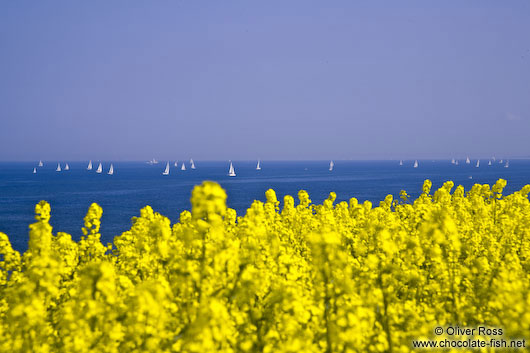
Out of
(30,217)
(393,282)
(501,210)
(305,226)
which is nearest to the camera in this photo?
(393,282)

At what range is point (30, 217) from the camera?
85875 mm

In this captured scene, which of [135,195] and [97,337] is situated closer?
[97,337]

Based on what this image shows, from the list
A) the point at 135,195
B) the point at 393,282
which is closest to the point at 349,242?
the point at 393,282

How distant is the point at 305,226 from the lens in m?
26.9

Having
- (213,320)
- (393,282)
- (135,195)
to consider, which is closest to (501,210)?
(393,282)

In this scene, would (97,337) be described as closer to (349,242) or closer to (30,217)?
(349,242)

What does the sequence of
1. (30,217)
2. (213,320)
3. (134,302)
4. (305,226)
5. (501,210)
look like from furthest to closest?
(30,217), (501,210), (305,226), (134,302), (213,320)

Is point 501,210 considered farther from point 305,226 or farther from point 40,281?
point 40,281

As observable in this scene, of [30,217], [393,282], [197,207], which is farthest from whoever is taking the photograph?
[30,217]

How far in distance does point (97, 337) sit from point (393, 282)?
8977mm

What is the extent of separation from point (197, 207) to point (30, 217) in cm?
8773

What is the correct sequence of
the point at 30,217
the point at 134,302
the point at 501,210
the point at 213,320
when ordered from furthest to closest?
1. the point at 30,217
2. the point at 501,210
3. the point at 134,302
4. the point at 213,320

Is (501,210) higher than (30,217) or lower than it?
higher

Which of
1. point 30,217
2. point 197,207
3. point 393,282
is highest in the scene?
point 197,207
